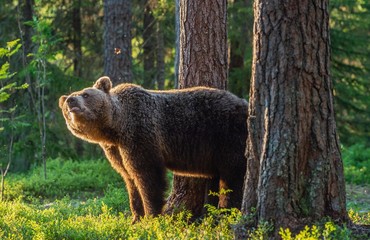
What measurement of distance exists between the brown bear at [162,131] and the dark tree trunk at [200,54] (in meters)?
0.48

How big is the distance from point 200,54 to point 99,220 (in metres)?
2.68

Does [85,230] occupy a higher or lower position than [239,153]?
lower

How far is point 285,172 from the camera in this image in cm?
574

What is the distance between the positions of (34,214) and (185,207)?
205 cm

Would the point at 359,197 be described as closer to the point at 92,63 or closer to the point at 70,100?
the point at 70,100

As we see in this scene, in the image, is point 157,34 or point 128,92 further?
point 157,34

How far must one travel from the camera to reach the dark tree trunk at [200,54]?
28.6 feet

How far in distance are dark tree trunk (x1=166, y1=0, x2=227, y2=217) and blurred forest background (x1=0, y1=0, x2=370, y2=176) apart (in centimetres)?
786

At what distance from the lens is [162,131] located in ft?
26.9

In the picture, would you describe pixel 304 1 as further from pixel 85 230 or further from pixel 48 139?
pixel 48 139

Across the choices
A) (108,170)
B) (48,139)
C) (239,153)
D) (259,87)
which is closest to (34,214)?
(239,153)

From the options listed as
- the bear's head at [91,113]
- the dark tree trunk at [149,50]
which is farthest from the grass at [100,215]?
the dark tree trunk at [149,50]

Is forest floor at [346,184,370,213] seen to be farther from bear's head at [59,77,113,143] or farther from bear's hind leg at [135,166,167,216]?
bear's head at [59,77,113,143]

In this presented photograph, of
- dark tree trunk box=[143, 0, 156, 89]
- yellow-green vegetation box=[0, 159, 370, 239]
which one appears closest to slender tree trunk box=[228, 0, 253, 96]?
dark tree trunk box=[143, 0, 156, 89]
